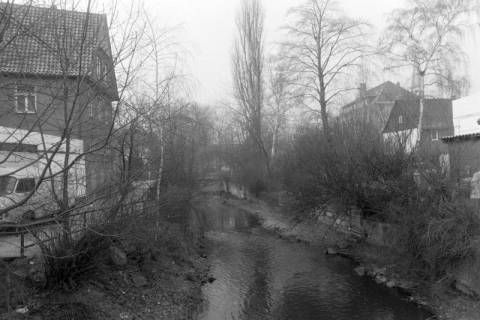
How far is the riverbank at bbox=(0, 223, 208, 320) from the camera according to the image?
757cm

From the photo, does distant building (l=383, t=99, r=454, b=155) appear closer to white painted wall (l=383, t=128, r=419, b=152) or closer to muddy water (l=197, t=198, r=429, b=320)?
white painted wall (l=383, t=128, r=419, b=152)

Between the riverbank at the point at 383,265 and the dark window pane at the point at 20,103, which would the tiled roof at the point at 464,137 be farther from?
the dark window pane at the point at 20,103

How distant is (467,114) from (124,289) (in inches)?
787

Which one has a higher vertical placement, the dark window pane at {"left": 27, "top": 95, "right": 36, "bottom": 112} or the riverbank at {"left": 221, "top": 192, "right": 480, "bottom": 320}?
the dark window pane at {"left": 27, "top": 95, "right": 36, "bottom": 112}

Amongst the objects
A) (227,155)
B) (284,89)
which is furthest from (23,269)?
(227,155)

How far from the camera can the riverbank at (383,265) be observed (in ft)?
32.5

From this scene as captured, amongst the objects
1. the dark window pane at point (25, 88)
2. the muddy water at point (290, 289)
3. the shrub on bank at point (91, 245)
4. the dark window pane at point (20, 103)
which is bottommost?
the muddy water at point (290, 289)

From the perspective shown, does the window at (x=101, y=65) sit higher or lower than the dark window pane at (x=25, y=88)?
higher

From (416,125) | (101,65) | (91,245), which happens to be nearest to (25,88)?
(101,65)

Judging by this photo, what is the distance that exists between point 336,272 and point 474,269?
440 centimetres

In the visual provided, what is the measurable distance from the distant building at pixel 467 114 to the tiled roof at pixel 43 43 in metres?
20.8

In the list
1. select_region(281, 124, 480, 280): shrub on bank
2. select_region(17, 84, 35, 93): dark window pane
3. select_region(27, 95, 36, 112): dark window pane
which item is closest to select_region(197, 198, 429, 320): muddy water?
select_region(281, 124, 480, 280): shrub on bank

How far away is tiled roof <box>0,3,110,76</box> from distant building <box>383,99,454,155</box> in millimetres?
11790

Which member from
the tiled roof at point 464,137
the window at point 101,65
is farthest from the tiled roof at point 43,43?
the tiled roof at point 464,137
